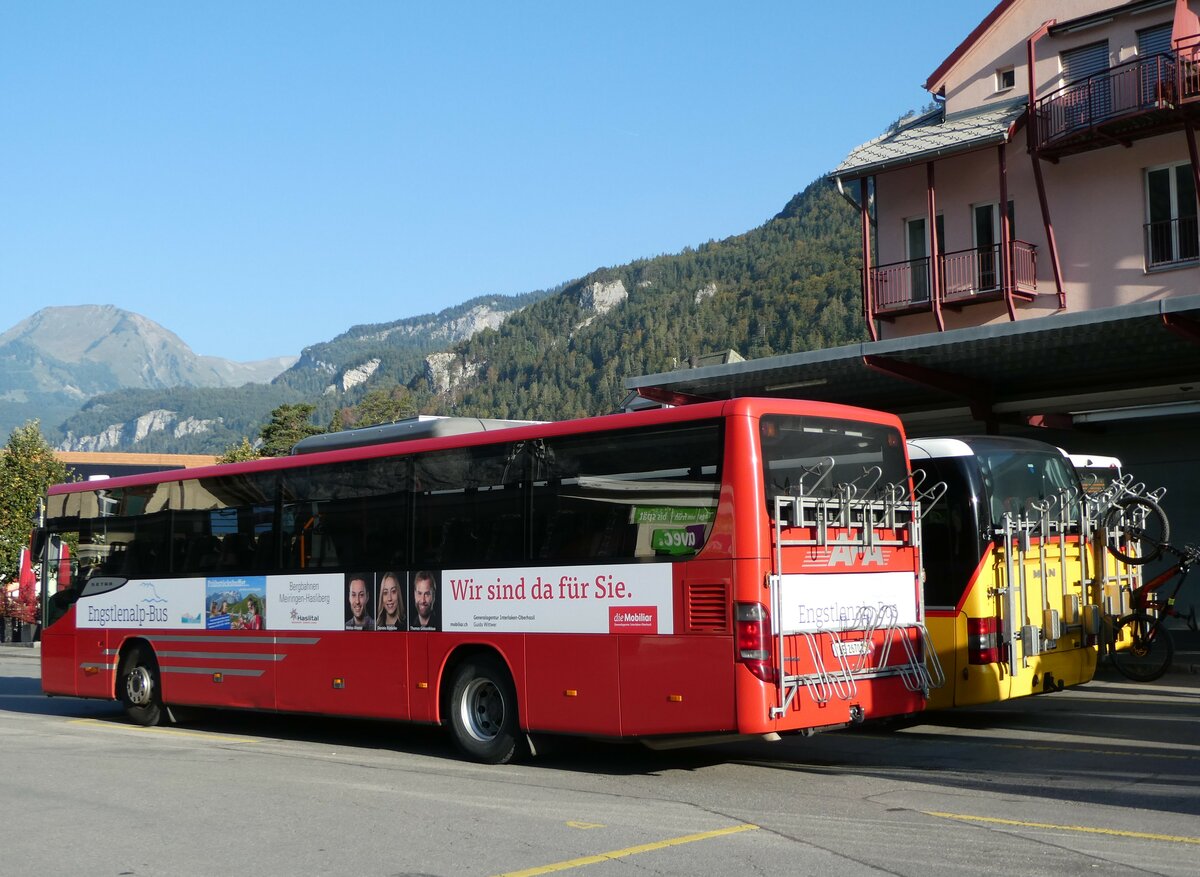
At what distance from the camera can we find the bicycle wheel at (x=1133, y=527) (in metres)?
14.8

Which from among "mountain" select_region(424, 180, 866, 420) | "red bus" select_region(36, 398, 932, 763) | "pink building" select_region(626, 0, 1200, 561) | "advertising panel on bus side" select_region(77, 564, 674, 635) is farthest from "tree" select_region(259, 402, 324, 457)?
"red bus" select_region(36, 398, 932, 763)

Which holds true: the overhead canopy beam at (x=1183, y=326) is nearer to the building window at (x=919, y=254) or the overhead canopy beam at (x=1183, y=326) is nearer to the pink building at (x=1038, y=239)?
the pink building at (x=1038, y=239)

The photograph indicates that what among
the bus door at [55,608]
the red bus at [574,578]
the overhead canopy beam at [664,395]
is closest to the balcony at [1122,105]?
the overhead canopy beam at [664,395]

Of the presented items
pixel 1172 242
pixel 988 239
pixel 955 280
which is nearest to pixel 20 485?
pixel 955 280

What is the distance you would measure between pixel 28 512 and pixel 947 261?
35.5m

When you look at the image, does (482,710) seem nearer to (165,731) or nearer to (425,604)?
(425,604)

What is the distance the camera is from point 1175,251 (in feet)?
85.2

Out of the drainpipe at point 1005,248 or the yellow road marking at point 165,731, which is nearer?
the yellow road marking at point 165,731

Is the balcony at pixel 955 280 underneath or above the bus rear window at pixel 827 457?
above

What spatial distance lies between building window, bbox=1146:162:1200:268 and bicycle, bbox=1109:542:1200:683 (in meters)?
11.2

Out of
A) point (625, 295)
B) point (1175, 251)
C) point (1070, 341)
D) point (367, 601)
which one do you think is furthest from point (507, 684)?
point (625, 295)

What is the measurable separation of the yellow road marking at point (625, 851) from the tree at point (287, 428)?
78527 mm

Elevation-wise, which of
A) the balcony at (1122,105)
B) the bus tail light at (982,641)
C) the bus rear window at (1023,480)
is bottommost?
Result: the bus tail light at (982,641)

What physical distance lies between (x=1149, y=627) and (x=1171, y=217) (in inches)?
504
